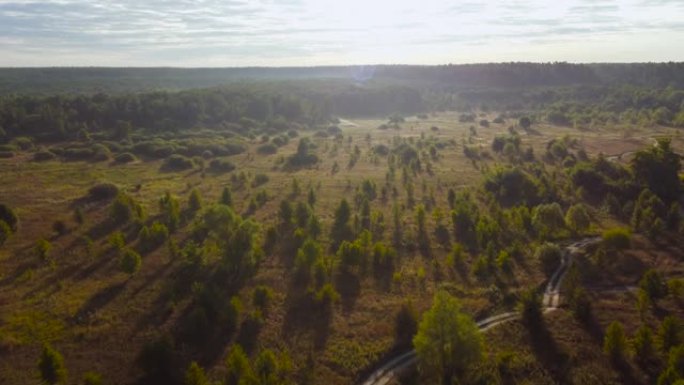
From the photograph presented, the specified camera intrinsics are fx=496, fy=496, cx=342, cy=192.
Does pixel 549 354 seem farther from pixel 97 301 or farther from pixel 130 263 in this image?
pixel 97 301

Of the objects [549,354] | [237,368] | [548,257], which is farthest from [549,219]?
[237,368]

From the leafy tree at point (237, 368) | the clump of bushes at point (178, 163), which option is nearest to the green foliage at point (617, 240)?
the leafy tree at point (237, 368)

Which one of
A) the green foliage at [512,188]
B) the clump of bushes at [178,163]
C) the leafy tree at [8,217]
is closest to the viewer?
the leafy tree at [8,217]

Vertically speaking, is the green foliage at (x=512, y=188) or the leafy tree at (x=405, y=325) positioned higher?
the green foliage at (x=512, y=188)

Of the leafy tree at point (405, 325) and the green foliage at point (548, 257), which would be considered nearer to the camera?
the leafy tree at point (405, 325)

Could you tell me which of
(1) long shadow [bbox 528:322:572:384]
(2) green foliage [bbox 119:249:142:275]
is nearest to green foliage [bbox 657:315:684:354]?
(1) long shadow [bbox 528:322:572:384]

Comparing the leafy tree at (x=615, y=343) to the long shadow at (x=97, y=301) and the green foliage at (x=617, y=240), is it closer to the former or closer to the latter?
the green foliage at (x=617, y=240)

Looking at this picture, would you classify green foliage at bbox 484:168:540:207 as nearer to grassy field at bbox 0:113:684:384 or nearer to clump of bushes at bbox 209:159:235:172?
grassy field at bbox 0:113:684:384
